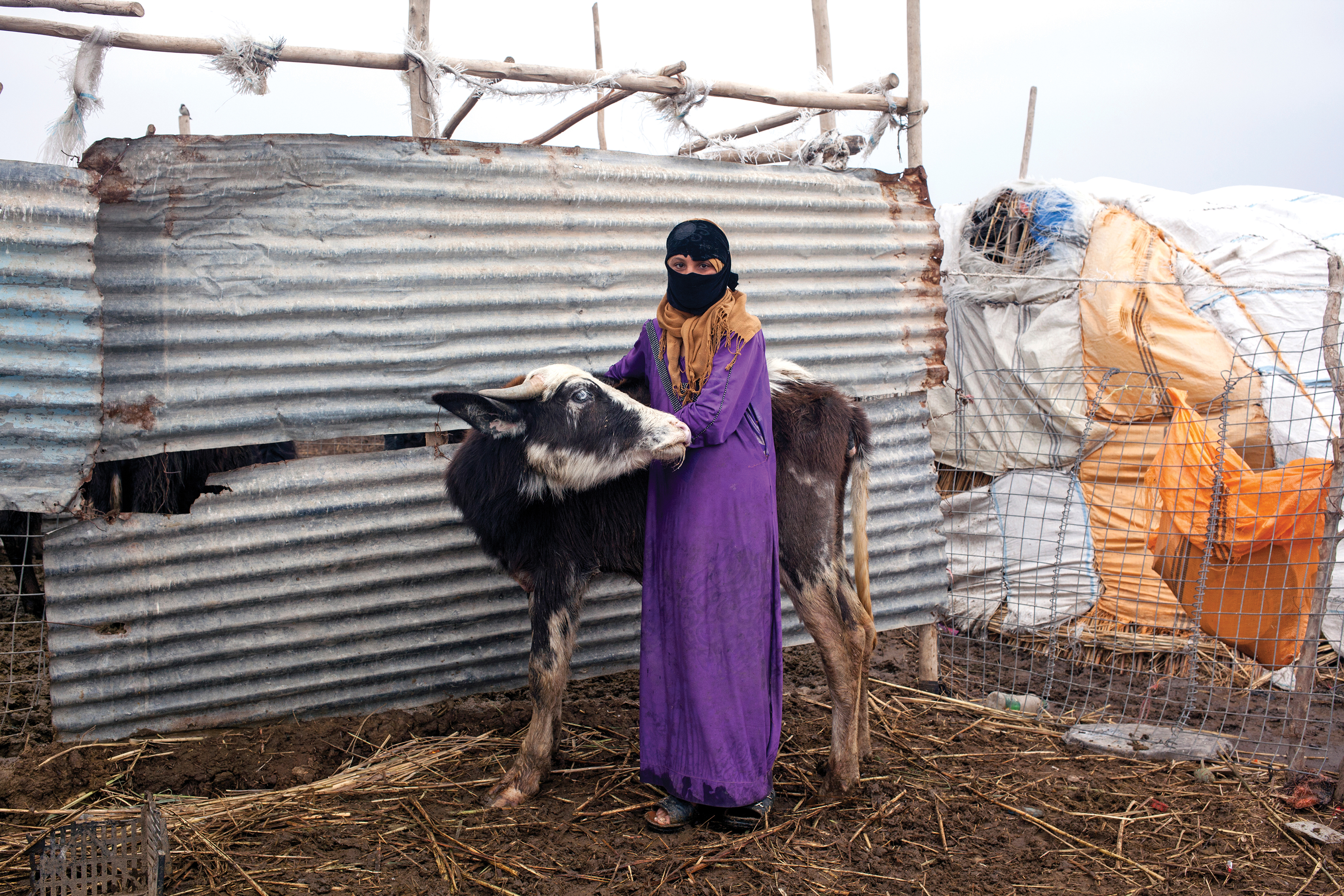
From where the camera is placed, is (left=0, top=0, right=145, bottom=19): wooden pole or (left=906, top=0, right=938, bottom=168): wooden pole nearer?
(left=0, top=0, right=145, bottom=19): wooden pole

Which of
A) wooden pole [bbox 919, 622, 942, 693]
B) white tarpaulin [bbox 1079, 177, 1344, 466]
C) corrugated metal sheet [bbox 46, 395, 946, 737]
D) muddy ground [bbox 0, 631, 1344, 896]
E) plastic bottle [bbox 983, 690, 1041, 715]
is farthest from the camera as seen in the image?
white tarpaulin [bbox 1079, 177, 1344, 466]

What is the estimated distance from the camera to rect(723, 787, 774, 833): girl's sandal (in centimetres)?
321

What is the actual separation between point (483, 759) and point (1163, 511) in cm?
398

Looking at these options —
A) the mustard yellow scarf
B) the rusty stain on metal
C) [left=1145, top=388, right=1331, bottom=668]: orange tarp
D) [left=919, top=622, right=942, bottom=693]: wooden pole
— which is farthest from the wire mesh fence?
the rusty stain on metal

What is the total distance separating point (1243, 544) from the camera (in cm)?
463

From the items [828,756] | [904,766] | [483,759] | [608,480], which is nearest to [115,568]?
[483,759]

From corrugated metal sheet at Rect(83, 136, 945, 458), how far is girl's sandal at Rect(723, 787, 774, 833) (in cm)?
211

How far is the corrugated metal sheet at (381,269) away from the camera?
11.3 ft

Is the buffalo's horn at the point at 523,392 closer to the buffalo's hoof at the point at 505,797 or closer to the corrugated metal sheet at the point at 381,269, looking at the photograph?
the corrugated metal sheet at the point at 381,269

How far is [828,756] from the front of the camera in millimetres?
3818

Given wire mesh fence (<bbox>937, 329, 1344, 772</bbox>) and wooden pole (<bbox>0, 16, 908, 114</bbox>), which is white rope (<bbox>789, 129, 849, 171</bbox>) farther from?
wire mesh fence (<bbox>937, 329, 1344, 772</bbox>)

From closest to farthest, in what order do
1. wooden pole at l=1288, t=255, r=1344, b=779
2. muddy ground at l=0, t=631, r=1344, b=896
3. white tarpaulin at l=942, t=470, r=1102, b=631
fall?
muddy ground at l=0, t=631, r=1344, b=896 → wooden pole at l=1288, t=255, r=1344, b=779 → white tarpaulin at l=942, t=470, r=1102, b=631

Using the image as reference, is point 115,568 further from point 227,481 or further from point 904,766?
point 904,766

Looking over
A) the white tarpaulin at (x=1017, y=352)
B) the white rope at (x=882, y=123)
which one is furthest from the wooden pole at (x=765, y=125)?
the white tarpaulin at (x=1017, y=352)
